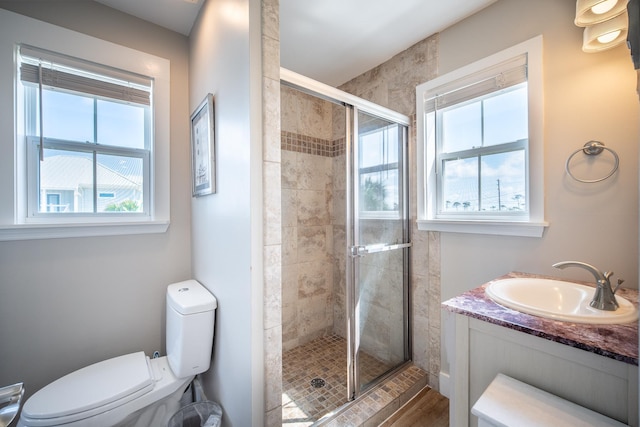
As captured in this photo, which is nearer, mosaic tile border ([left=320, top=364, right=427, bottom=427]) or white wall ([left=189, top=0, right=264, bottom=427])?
white wall ([left=189, top=0, right=264, bottom=427])

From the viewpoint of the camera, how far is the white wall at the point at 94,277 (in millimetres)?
1381

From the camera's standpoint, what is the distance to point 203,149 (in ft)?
5.09

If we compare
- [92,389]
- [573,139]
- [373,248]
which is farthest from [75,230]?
[573,139]

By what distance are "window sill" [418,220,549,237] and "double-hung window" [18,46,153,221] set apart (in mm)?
1979

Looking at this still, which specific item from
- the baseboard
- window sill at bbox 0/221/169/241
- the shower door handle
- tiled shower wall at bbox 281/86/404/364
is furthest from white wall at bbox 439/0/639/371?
window sill at bbox 0/221/169/241

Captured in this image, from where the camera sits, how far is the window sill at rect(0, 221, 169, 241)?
52.7 inches

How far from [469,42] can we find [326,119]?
1.32m

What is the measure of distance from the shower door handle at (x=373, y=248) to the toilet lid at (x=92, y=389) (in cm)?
131

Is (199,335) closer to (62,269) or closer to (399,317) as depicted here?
(62,269)

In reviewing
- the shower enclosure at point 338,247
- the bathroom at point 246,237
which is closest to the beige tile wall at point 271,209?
the bathroom at point 246,237

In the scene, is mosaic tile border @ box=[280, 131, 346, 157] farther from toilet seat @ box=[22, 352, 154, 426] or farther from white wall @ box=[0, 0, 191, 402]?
toilet seat @ box=[22, 352, 154, 426]

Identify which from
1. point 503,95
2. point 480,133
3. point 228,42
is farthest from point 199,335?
point 503,95

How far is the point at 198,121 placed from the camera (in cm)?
163

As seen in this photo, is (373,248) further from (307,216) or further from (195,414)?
(195,414)
